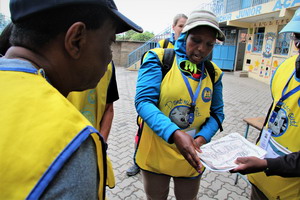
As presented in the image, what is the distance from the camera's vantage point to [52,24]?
733 mm

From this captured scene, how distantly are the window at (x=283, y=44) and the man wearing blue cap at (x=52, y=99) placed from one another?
35.9 ft

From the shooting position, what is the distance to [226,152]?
161 centimetres

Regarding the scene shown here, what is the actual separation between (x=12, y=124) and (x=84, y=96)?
112 centimetres

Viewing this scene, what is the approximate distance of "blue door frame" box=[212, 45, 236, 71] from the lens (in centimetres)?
1468

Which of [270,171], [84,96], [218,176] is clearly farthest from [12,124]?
[218,176]

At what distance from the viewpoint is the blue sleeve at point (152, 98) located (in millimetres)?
1551

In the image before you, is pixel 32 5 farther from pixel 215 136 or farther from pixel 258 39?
pixel 258 39

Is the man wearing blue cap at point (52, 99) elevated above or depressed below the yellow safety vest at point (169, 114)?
above

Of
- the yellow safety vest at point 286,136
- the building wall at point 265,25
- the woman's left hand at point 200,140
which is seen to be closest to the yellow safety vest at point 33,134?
the woman's left hand at point 200,140

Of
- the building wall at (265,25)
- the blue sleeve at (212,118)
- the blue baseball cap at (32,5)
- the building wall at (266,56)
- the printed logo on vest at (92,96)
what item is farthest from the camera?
the building wall at (266,56)

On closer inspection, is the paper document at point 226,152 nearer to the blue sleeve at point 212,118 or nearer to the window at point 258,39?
the blue sleeve at point 212,118

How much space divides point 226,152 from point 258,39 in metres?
12.2

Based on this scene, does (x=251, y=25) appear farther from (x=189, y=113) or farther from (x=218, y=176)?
(x=189, y=113)

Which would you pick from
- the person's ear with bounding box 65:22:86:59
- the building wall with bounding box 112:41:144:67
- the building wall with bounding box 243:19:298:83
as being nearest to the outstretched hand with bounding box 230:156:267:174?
the person's ear with bounding box 65:22:86:59
